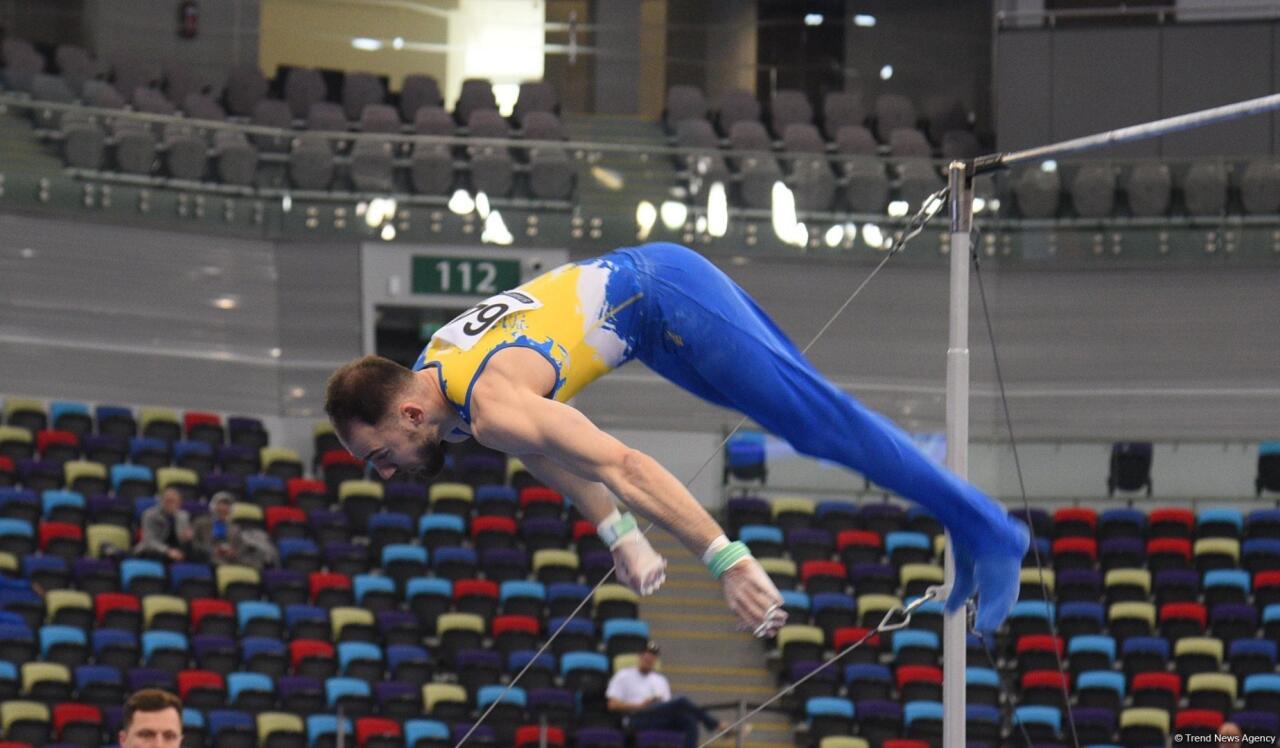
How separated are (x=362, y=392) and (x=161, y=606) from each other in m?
7.90

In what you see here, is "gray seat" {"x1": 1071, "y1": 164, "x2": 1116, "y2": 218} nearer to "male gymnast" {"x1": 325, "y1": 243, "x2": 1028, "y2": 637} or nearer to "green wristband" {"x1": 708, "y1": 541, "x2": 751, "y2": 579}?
"male gymnast" {"x1": 325, "y1": 243, "x2": 1028, "y2": 637}

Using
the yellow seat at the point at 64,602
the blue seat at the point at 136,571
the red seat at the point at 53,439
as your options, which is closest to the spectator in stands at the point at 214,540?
the blue seat at the point at 136,571

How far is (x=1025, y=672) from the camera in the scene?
12.2 meters

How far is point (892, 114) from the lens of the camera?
59.7ft

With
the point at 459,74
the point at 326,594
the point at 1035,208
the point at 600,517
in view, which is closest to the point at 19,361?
the point at 326,594

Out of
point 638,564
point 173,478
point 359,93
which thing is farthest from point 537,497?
point 638,564

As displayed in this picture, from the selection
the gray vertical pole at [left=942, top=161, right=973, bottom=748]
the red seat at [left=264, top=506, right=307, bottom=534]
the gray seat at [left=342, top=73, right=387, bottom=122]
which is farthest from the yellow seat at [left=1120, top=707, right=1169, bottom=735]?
the gray seat at [left=342, top=73, right=387, bottom=122]

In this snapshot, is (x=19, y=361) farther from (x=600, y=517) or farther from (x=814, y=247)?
(x=600, y=517)

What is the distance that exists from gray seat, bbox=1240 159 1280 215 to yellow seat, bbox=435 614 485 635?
252 inches

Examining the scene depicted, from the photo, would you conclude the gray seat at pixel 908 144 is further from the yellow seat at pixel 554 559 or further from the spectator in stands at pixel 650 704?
the spectator in stands at pixel 650 704

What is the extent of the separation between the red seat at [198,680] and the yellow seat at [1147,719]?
5.21 meters

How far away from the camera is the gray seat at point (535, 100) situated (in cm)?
1750

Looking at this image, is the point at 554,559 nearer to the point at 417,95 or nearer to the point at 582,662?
the point at 582,662

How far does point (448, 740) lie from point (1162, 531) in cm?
575
